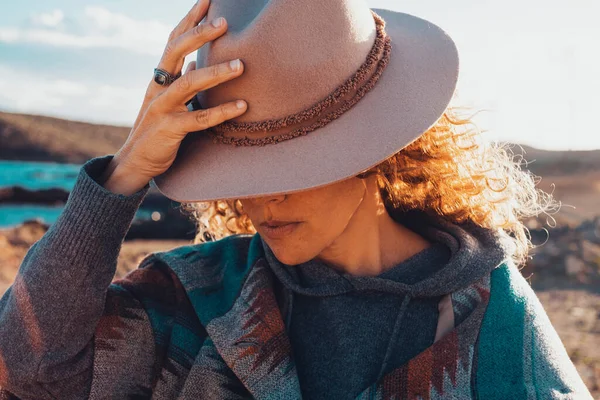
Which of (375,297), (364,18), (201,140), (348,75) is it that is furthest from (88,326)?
(364,18)

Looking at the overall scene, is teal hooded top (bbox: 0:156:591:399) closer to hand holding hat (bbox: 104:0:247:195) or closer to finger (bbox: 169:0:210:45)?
hand holding hat (bbox: 104:0:247:195)

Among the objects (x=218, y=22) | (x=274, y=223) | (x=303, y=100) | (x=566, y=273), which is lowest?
(x=566, y=273)

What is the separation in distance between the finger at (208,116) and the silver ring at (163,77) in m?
0.10

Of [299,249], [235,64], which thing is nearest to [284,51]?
[235,64]

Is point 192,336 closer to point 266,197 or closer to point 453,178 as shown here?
point 266,197

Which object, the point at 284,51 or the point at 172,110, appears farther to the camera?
the point at 172,110

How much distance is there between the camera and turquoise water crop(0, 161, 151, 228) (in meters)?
15.4

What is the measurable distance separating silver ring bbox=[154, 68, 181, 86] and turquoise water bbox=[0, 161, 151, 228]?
35.5ft

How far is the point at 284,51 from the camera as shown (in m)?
1.59

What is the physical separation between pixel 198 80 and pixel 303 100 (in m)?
0.25

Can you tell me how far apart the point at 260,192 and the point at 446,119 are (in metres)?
0.81

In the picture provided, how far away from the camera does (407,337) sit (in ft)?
6.37

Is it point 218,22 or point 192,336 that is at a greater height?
point 218,22

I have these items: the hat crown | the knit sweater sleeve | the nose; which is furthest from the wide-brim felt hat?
the knit sweater sleeve
